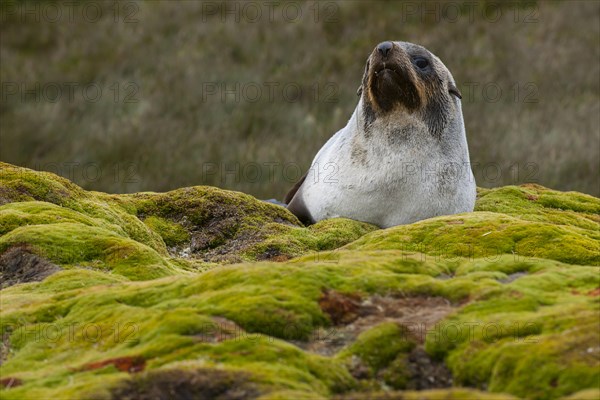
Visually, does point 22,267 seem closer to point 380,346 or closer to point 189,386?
point 189,386

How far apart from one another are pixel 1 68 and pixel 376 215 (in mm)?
22526

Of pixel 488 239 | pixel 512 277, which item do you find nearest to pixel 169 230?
pixel 488 239

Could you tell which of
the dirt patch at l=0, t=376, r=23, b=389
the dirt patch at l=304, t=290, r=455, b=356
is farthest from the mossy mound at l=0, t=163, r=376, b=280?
the dirt patch at l=0, t=376, r=23, b=389

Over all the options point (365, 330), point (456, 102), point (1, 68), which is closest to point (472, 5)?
point (1, 68)

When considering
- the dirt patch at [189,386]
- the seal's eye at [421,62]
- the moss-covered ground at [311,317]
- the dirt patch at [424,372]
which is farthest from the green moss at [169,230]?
the dirt patch at [189,386]

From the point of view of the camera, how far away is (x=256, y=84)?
35812mm

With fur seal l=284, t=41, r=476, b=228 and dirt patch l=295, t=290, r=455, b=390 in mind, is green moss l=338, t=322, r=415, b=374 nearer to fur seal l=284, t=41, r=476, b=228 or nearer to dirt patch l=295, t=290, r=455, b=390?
dirt patch l=295, t=290, r=455, b=390

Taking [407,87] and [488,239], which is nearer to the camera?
[488,239]

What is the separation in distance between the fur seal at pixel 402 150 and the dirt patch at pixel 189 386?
8.35m

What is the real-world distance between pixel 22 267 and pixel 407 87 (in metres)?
6.56

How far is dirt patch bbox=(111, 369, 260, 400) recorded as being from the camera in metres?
7.63

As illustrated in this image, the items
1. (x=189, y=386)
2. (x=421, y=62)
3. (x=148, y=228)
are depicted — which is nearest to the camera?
(x=189, y=386)

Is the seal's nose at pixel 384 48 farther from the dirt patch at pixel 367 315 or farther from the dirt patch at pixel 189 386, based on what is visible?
the dirt patch at pixel 189 386

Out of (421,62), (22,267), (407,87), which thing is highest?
(421,62)
